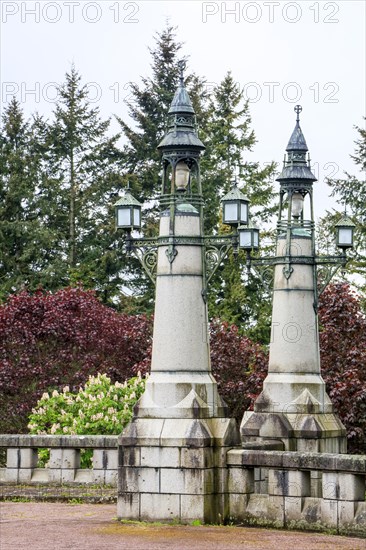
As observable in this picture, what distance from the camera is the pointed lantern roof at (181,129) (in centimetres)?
1666

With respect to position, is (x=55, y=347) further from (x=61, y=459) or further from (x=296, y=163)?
(x=61, y=459)

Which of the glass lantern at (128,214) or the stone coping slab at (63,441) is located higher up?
the glass lantern at (128,214)

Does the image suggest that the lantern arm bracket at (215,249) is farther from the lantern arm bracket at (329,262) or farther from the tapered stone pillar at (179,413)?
the lantern arm bracket at (329,262)

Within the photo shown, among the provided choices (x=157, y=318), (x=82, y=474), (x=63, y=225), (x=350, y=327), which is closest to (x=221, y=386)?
(x=350, y=327)

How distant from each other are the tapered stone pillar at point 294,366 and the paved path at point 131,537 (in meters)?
4.88

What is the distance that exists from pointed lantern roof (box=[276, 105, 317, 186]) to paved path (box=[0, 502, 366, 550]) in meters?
7.59

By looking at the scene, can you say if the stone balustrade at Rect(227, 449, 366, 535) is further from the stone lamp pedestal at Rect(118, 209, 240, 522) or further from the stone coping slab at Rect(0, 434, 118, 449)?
the stone coping slab at Rect(0, 434, 118, 449)

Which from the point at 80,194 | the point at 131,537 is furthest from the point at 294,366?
the point at 80,194

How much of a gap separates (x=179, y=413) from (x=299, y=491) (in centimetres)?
175

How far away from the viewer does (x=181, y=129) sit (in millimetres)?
16875

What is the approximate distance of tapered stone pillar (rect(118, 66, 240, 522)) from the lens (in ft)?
50.6

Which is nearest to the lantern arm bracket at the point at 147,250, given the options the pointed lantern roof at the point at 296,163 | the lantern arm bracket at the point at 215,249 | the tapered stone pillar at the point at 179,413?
the tapered stone pillar at the point at 179,413

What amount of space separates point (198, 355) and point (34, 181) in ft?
108

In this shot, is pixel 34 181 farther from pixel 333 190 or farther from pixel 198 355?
pixel 198 355
